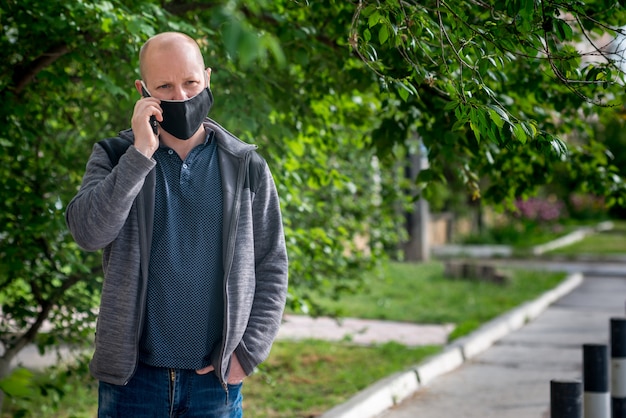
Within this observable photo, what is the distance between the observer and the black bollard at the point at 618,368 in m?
5.17

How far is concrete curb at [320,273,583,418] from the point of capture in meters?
6.11

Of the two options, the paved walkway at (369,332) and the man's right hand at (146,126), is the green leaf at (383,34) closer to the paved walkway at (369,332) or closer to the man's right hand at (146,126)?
the man's right hand at (146,126)

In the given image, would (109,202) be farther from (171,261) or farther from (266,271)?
(266,271)

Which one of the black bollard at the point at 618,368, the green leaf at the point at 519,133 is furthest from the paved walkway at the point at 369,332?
the green leaf at the point at 519,133

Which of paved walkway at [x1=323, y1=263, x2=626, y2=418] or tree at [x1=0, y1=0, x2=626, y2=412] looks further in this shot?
paved walkway at [x1=323, y1=263, x2=626, y2=418]

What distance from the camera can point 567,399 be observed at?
3891 millimetres

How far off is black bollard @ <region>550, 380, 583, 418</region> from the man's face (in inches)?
88.0

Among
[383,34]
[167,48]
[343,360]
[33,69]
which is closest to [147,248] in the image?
[167,48]

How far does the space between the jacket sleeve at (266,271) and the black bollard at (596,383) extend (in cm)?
249

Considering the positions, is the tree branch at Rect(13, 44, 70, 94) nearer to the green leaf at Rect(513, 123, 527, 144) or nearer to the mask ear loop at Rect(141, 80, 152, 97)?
the mask ear loop at Rect(141, 80, 152, 97)

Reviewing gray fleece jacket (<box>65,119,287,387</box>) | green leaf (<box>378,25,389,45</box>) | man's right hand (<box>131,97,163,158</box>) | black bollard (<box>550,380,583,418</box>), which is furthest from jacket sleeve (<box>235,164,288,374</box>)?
black bollard (<box>550,380,583,418</box>)

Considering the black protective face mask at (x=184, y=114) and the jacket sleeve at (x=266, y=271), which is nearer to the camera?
the black protective face mask at (x=184, y=114)

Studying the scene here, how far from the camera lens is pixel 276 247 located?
2.77 m

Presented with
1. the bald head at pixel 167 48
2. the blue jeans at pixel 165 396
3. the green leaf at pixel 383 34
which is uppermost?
the green leaf at pixel 383 34
